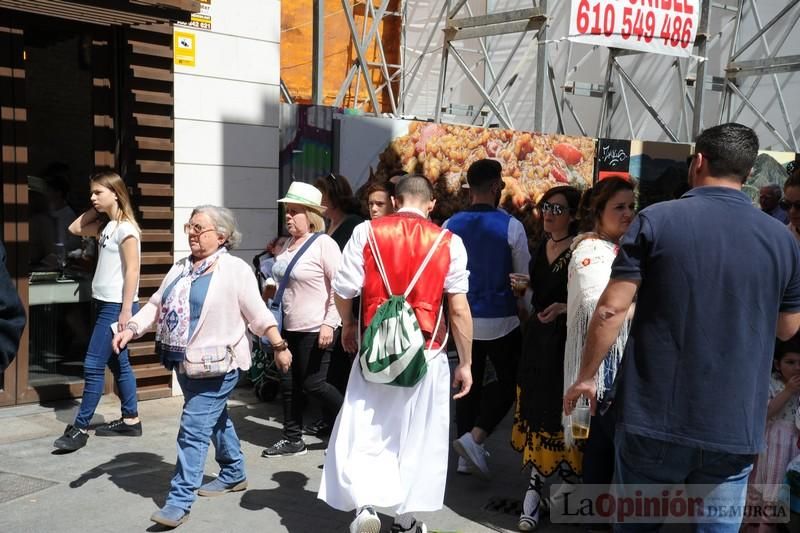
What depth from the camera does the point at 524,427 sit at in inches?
185

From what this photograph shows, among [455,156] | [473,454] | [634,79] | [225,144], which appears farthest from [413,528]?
[634,79]

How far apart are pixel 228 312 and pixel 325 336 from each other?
3.44 ft

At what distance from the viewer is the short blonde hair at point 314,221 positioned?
5.73 metres

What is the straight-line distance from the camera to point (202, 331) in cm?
440

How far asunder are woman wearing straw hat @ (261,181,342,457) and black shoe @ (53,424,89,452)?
1.20m

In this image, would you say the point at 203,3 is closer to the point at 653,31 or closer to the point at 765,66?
the point at 653,31

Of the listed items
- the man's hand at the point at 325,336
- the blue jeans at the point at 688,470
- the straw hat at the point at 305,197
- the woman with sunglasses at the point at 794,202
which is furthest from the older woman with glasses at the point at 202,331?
the woman with sunglasses at the point at 794,202

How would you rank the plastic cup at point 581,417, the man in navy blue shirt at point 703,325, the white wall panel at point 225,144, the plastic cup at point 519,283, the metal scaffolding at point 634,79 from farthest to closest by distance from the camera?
the metal scaffolding at point 634,79, the white wall panel at point 225,144, the plastic cup at point 519,283, the plastic cup at point 581,417, the man in navy blue shirt at point 703,325

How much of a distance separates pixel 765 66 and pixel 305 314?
35.3ft

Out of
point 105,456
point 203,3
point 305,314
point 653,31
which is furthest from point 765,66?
point 105,456

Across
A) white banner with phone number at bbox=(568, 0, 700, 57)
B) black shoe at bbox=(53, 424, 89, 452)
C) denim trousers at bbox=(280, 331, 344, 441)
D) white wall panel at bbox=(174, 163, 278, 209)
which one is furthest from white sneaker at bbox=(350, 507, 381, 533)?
white banner with phone number at bbox=(568, 0, 700, 57)

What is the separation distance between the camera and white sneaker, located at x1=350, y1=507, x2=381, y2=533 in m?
4.02

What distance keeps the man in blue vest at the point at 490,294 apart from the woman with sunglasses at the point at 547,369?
1.68 feet

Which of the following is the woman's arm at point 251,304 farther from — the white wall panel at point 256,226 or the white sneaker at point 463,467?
the white wall panel at point 256,226
